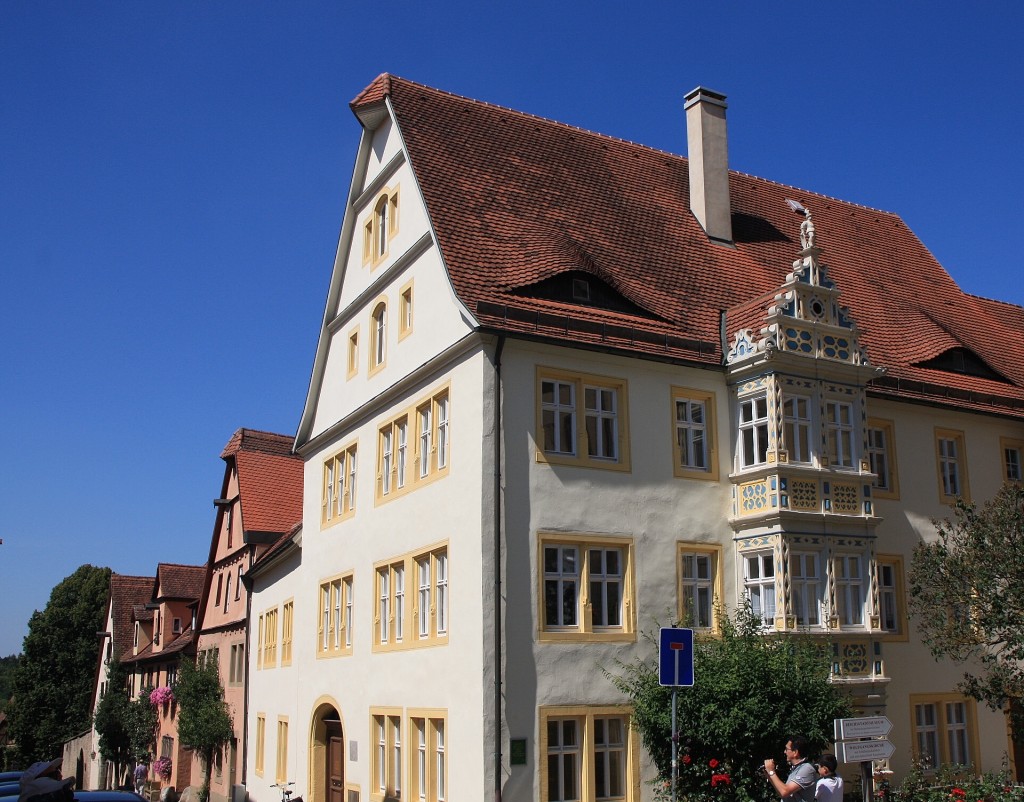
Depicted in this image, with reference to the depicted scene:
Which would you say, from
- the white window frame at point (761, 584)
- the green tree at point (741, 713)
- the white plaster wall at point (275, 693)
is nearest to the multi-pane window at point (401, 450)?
the white plaster wall at point (275, 693)

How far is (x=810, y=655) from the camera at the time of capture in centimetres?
1706

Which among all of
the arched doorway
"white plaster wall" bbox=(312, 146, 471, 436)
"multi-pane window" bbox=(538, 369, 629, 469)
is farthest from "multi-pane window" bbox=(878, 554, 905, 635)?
the arched doorway

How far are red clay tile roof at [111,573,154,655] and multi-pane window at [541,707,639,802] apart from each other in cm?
4496

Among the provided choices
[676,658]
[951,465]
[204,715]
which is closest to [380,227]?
[951,465]

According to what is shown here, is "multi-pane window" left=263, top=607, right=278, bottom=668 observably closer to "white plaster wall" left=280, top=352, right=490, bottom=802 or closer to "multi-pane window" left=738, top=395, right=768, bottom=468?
"white plaster wall" left=280, top=352, right=490, bottom=802

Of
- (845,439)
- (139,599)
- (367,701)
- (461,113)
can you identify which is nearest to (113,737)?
(139,599)

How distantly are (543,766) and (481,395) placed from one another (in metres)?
5.77

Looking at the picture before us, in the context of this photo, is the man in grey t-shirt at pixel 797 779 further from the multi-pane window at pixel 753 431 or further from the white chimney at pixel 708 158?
the white chimney at pixel 708 158

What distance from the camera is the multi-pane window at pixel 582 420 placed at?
18.6 metres

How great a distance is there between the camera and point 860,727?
13938 millimetres

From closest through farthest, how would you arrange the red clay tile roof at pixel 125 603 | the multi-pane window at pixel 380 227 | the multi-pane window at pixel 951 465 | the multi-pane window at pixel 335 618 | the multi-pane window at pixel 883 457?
the multi-pane window at pixel 883 457, the multi-pane window at pixel 951 465, the multi-pane window at pixel 380 227, the multi-pane window at pixel 335 618, the red clay tile roof at pixel 125 603

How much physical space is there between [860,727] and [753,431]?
22.5 feet

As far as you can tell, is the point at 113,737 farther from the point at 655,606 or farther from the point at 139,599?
the point at 655,606

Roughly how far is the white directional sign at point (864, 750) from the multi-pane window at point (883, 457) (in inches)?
328
